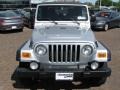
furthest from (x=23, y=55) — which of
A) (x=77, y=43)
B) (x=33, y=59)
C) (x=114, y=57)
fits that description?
(x=114, y=57)

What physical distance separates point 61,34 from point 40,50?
691 mm

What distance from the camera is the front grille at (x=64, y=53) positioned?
7.13 meters

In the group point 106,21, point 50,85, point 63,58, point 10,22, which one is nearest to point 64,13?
point 50,85

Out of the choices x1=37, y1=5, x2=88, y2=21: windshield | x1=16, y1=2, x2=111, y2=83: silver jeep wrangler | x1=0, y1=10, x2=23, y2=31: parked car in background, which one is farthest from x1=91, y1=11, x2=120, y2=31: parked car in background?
x1=16, y1=2, x2=111, y2=83: silver jeep wrangler

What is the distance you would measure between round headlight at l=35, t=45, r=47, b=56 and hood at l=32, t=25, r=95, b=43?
14 centimetres

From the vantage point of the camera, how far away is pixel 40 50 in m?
7.29

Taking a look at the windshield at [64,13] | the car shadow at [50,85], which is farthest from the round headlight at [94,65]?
the windshield at [64,13]

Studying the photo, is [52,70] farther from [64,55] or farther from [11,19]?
[11,19]

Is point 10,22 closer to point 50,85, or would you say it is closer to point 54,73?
point 50,85

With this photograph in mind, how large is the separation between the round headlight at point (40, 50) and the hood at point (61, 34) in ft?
0.45

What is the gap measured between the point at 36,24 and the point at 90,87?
226 cm

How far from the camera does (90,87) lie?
8141 millimetres

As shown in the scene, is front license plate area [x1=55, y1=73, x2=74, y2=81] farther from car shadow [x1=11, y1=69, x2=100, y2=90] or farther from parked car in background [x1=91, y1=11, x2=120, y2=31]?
parked car in background [x1=91, y1=11, x2=120, y2=31]

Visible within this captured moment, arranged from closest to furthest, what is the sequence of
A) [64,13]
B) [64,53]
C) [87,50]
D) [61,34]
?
[64,53]
[87,50]
[61,34]
[64,13]
